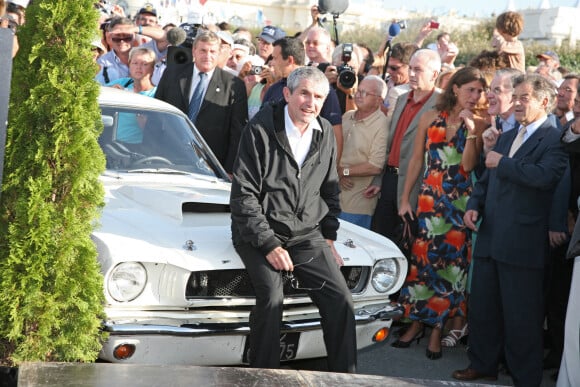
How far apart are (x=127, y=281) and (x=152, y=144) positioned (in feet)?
6.37

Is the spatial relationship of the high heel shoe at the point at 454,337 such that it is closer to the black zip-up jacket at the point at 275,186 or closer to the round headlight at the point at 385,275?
the round headlight at the point at 385,275

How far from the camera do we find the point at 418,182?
756 centimetres

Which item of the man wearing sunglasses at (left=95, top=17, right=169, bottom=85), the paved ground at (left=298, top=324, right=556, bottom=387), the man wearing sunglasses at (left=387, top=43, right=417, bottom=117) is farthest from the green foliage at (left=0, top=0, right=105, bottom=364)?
the man wearing sunglasses at (left=95, top=17, right=169, bottom=85)

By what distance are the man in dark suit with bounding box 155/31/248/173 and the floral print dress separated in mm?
1936

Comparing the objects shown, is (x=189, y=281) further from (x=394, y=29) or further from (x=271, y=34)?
(x=271, y=34)

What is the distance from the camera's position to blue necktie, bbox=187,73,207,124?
8.41 m

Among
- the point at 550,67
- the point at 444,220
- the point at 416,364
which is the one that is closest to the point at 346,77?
the point at 444,220

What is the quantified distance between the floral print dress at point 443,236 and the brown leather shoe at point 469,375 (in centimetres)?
64

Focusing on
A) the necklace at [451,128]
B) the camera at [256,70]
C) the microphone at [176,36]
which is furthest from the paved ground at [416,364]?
the microphone at [176,36]

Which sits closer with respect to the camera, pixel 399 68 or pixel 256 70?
pixel 399 68

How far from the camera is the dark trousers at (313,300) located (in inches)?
200

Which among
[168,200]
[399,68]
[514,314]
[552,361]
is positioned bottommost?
[552,361]

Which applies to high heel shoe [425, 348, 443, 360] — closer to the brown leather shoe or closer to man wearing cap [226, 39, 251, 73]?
the brown leather shoe

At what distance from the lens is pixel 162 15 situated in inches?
664
